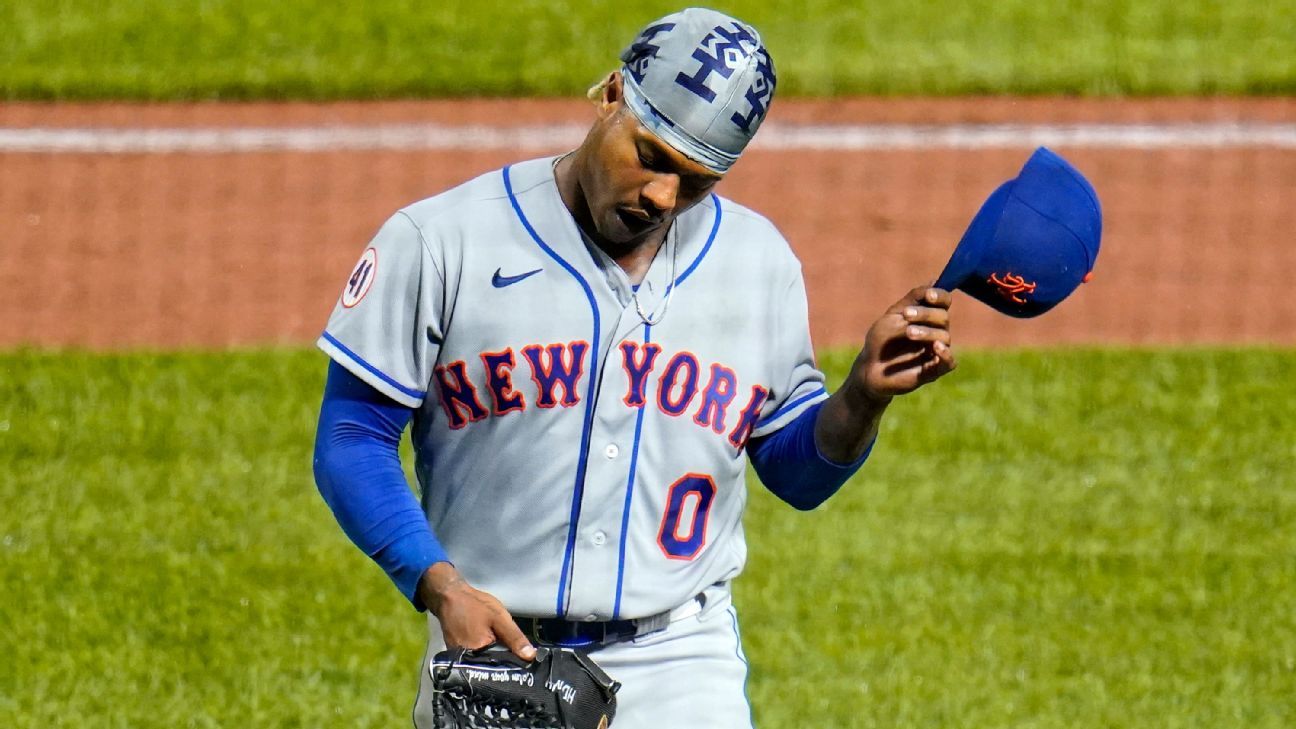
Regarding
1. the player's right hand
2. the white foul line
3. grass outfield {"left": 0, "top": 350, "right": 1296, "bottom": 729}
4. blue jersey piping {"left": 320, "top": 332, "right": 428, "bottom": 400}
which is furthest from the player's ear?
the white foul line

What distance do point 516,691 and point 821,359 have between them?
5435 millimetres

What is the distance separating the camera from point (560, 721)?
3.22 metres

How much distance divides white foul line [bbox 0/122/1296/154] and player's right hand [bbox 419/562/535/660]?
785cm

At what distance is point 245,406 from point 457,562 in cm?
460

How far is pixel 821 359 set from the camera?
8.51 metres

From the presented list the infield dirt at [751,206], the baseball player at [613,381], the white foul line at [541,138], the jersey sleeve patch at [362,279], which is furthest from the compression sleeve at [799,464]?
the white foul line at [541,138]

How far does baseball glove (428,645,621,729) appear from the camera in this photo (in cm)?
317

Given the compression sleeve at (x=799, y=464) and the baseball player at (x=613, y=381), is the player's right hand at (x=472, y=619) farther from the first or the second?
the compression sleeve at (x=799, y=464)

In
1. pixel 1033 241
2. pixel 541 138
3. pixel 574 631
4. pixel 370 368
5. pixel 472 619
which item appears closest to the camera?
pixel 472 619

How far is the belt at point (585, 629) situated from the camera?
11.7 feet

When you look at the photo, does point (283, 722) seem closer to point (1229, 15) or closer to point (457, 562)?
point (457, 562)

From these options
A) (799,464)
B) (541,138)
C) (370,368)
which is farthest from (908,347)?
(541,138)

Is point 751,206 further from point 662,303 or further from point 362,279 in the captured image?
point 362,279

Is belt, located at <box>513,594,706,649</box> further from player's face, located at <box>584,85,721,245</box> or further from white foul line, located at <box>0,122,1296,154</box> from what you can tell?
white foul line, located at <box>0,122,1296,154</box>
